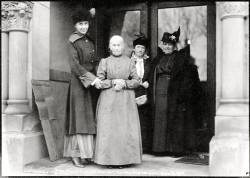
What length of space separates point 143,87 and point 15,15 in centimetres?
210

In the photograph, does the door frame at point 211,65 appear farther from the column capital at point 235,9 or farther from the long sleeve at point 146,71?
the column capital at point 235,9

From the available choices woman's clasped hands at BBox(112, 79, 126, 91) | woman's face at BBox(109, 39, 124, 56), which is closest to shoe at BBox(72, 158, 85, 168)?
woman's clasped hands at BBox(112, 79, 126, 91)

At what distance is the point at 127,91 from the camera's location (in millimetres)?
5031

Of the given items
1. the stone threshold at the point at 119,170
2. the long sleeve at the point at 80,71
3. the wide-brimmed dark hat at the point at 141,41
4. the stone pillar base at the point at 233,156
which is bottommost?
the stone threshold at the point at 119,170

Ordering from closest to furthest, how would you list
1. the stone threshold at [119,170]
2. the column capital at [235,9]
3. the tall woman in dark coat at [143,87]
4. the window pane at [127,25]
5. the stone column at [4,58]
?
the column capital at [235,9] < the stone threshold at [119,170] < the stone column at [4,58] < the tall woman in dark coat at [143,87] < the window pane at [127,25]

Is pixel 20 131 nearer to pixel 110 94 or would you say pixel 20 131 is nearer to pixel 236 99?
pixel 110 94

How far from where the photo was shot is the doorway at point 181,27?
19.8ft

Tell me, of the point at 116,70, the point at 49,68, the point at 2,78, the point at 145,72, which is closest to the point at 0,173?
the point at 2,78

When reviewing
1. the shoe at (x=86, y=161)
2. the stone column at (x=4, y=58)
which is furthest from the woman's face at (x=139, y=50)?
the stone column at (x=4, y=58)

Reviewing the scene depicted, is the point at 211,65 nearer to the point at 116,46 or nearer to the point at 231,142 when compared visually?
the point at 116,46

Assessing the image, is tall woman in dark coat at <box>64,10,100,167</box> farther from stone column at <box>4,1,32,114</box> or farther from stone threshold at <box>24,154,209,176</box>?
stone column at <box>4,1,32,114</box>

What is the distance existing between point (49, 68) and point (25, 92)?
24.5 inches

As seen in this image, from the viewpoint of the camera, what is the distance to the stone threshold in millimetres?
4750

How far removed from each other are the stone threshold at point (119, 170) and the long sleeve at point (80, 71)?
Result: 3.65 feet
